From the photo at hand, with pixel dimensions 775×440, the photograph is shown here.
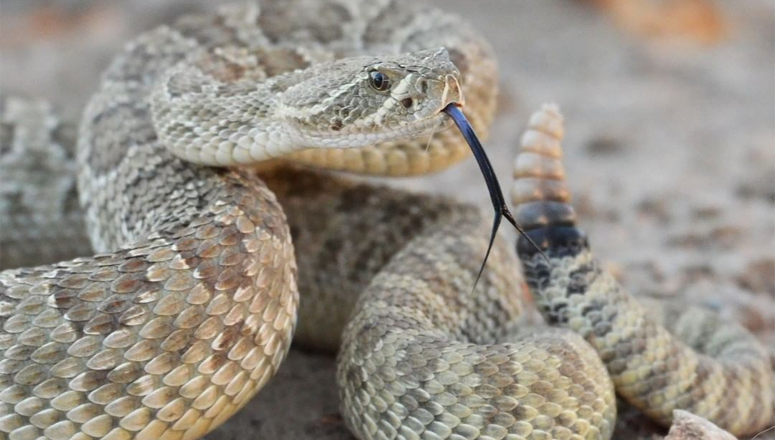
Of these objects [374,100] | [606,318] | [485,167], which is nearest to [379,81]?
[374,100]

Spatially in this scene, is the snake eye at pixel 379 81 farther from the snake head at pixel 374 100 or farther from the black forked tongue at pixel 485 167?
the black forked tongue at pixel 485 167

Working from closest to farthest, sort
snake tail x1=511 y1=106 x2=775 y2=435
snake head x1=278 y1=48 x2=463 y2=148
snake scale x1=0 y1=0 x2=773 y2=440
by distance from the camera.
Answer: snake scale x1=0 y1=0 x2=773 y2=440 → snake head x1=278 y1=48 x2=463 y2=148 → snake tail x1=511 y1=106 x2=775 y2=435

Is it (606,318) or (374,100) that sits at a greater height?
(374,100)

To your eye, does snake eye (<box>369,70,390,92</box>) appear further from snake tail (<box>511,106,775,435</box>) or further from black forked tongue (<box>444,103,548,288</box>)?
snake tail (<box>511,106,775,435</box>)

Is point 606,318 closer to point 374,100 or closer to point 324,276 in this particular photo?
point 374,100

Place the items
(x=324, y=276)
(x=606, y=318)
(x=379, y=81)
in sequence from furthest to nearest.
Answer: (x=324, y=276) → (x=606, y=318) → (x=379, y=81)

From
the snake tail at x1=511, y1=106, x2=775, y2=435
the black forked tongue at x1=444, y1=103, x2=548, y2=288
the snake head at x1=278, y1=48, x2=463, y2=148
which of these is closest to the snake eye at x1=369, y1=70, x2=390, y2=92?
the snake head at x1=278, y1=48, x2=463, y2=148

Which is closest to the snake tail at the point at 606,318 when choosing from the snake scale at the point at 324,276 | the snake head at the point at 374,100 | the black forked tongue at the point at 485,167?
the snake scale at the point at 324,276
